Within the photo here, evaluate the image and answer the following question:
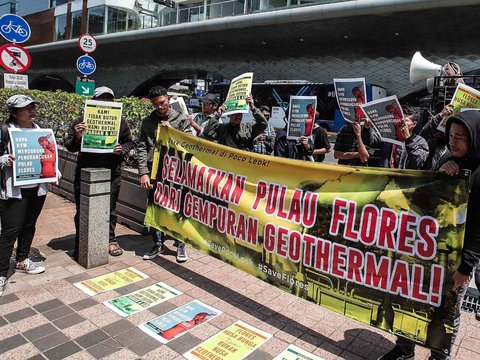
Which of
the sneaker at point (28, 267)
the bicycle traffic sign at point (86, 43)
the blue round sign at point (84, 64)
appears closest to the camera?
the sneaker at point (28, 267)

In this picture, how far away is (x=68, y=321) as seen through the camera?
10.6ft

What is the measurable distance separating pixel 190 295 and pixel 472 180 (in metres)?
2.60

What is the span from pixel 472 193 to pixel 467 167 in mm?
172

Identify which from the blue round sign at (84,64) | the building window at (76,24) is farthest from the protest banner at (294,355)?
the building window at (76,24)

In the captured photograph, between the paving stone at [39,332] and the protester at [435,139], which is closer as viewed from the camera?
the paving stone at [39,332]

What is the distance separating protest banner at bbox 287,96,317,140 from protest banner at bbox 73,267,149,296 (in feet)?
8.20

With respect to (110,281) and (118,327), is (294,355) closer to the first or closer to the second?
(118,327)

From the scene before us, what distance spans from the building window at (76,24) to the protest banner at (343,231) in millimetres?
41577

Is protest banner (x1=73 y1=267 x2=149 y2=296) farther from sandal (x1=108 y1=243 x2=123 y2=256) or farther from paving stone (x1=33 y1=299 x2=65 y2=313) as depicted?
sandal (x1=108 y1=243 x2=123 y2=256)

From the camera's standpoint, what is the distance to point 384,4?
59.8 feet

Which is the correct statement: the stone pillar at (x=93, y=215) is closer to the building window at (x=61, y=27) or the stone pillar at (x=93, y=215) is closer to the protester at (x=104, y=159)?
the protester at (x=104, y=159)

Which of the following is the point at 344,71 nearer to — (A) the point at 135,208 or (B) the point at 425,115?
(B) the point at 425,115

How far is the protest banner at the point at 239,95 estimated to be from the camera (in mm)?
4207

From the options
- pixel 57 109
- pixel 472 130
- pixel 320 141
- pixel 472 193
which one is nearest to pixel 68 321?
pixel 472 193
